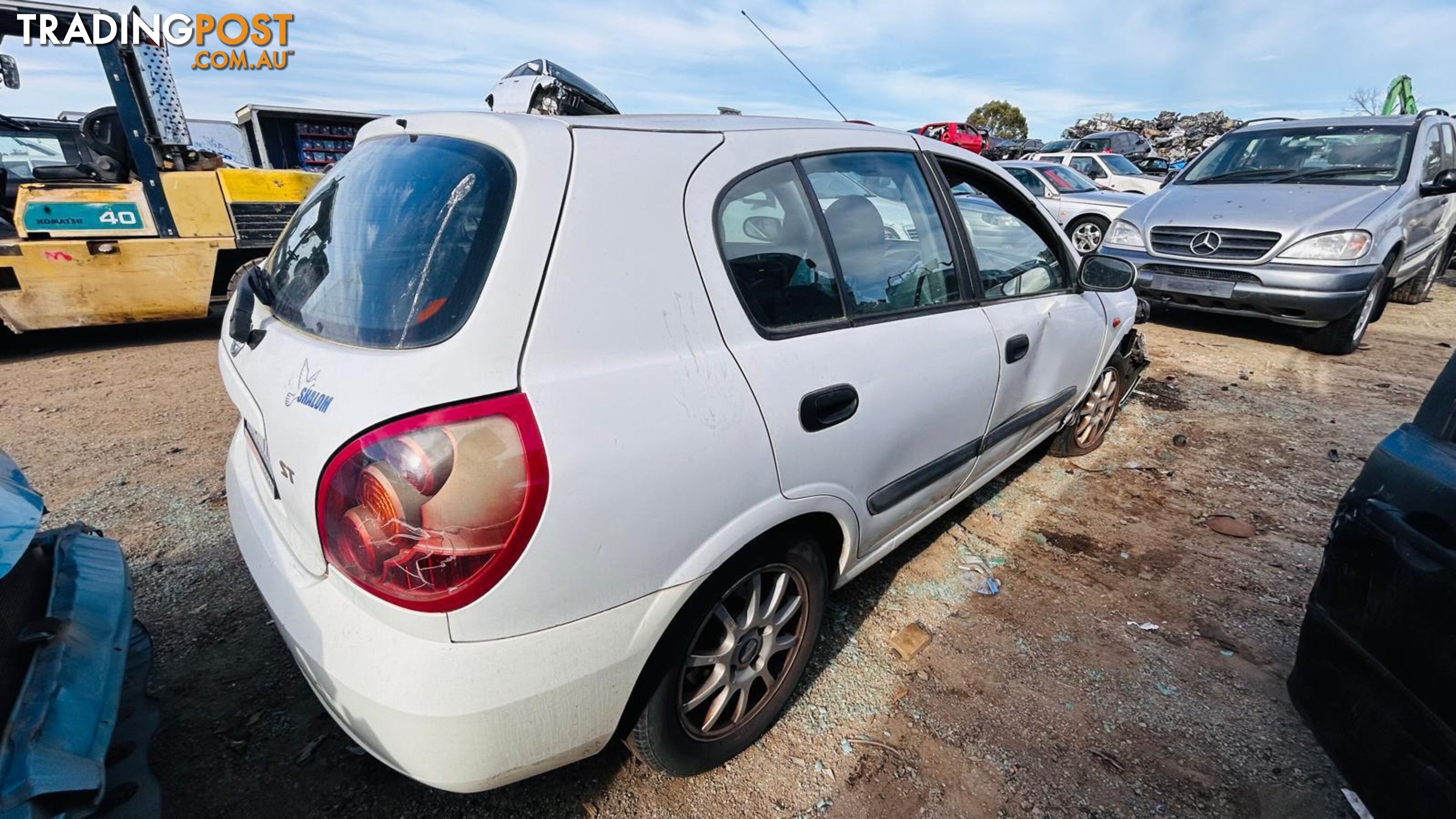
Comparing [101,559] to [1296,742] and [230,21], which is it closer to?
[1296,742]

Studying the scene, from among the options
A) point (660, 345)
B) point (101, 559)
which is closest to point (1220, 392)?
point (660, 345)

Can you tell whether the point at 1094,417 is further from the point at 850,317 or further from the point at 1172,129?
the point at 1172,129

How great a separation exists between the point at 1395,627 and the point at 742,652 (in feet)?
4.70

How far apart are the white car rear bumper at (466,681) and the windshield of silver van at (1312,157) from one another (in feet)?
24.8

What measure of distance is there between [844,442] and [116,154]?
23.5 feet

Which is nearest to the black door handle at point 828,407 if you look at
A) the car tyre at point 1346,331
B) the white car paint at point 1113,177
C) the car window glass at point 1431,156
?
the car tyre at point 1346,331

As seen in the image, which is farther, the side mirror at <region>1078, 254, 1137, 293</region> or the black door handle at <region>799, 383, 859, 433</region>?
the side mirror at <region>1078, 254, 1137, 293</region>

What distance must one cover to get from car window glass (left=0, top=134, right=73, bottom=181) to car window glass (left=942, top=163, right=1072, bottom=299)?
7.76 meters

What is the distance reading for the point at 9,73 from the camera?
204 inches

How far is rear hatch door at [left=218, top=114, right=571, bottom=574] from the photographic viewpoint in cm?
120

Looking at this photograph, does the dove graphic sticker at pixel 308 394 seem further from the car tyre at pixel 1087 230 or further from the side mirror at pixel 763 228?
the car tyre at pixel 1087 230

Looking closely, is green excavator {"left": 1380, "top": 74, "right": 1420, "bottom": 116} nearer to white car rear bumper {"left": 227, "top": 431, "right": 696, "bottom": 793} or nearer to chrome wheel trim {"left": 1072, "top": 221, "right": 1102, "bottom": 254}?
chrome wheel trim {"left": 1072, "top": 221, "right": 1102, "bottom": 254}

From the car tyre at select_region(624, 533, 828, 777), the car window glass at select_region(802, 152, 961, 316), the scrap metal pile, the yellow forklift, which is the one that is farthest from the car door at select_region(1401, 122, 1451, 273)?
the scrap metal pile

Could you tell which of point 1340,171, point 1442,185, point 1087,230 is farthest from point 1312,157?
point 1087,230
